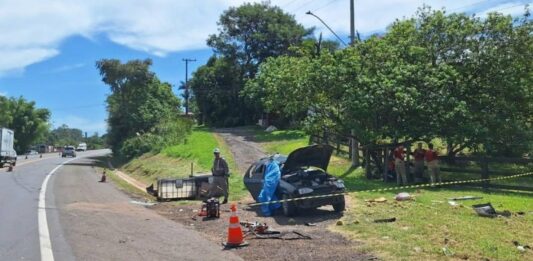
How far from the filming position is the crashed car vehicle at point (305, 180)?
1298cm

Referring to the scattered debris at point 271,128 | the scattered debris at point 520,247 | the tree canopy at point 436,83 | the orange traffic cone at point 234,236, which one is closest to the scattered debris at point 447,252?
the scattered debris at point 520,247

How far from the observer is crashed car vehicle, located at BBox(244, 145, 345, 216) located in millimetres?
12977

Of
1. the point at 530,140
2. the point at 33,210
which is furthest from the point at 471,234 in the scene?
the point at 530,140

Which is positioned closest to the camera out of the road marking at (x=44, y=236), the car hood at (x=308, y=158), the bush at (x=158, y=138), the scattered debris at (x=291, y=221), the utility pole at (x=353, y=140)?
the road marking at (x=44, y=236)

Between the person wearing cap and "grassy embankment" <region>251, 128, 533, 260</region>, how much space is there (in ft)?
12.2

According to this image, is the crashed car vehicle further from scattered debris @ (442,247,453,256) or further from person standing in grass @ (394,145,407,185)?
person standing in grass @ (394,145,407,185)

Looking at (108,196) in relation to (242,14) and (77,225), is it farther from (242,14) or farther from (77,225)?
(242,14)

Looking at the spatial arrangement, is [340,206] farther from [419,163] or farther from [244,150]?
[244,150]

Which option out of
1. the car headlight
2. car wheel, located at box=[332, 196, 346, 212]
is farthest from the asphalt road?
car wheel, located at box=[332, 196, 346, 212]

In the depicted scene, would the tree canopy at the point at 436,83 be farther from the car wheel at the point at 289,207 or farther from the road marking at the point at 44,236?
the road marking at the point at 44,236

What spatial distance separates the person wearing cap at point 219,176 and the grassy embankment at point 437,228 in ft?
12.2

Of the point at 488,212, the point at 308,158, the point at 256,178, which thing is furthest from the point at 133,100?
the point at 488,212

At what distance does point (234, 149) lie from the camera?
3809 centimetres

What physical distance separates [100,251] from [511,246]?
6503 millimetres
